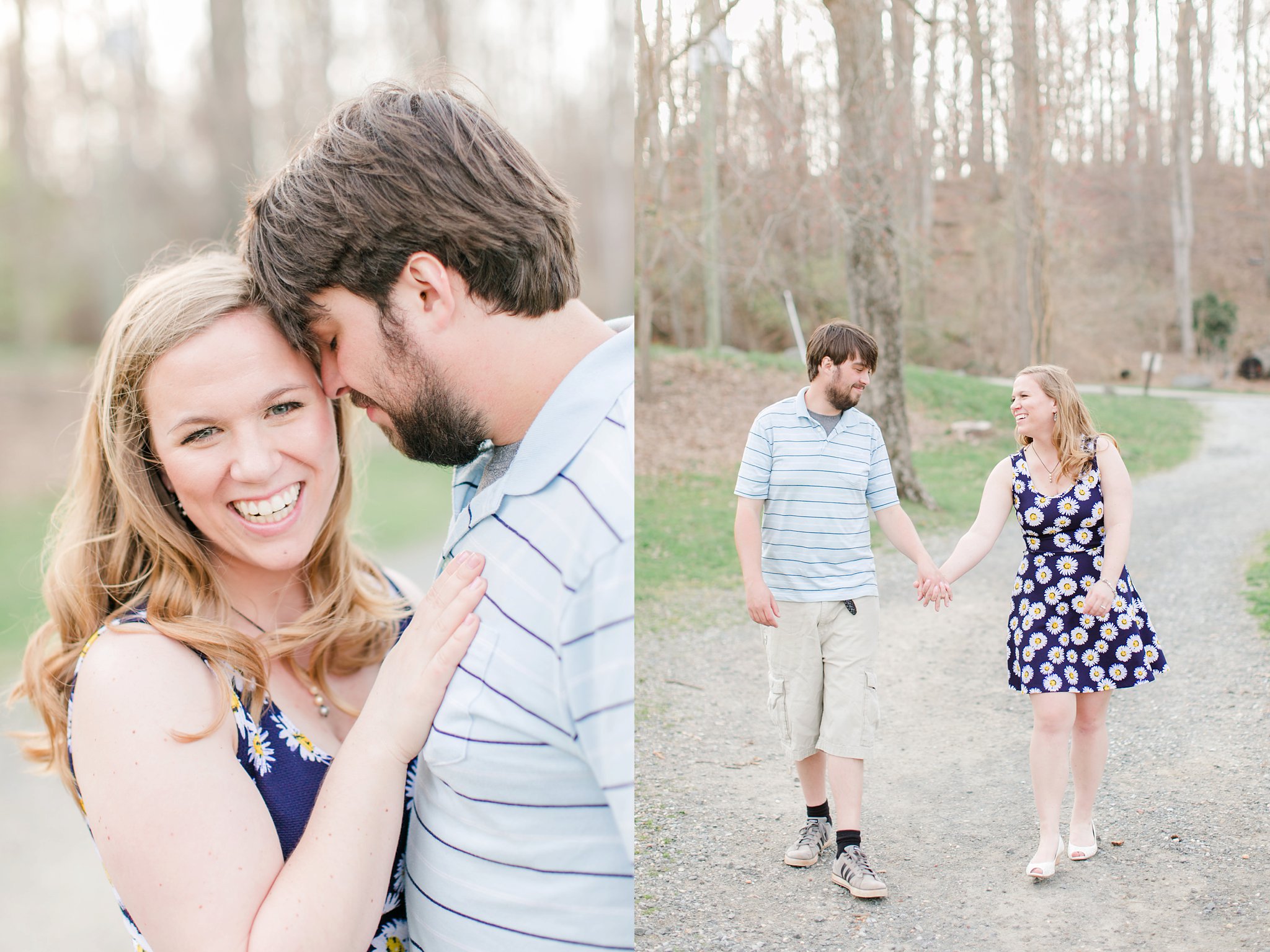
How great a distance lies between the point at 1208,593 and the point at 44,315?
9.35 metres

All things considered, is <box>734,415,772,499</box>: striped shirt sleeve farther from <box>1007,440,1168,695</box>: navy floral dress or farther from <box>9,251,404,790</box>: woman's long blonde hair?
<box>9,251,404,790</box>: woman's long blonde hair

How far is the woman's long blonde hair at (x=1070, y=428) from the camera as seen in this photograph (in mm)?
1461

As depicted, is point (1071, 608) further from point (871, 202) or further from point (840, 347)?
point (871, 202)

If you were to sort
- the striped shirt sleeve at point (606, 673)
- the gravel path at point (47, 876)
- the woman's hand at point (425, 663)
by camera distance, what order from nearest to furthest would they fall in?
1. the striped shirt sleeve at point (606, 673)
2. the woman's hand at point (425, 663)
3. the gravel path at point (47, 876)

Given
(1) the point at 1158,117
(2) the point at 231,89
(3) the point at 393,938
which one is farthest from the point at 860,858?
(2) the point at 231,89

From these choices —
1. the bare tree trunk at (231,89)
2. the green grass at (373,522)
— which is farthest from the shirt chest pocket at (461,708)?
the bare tree trunk at (231,89)

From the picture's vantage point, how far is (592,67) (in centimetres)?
674

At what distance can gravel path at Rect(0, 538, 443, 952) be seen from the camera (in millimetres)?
4098

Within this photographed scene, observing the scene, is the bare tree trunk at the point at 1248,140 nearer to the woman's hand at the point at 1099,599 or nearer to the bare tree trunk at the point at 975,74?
the bare tree trunk at the point at 975,74

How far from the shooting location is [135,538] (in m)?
1.59

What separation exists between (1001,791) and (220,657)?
4.04ft

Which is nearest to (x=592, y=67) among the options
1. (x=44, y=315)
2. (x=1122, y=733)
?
(x=44, y=315)

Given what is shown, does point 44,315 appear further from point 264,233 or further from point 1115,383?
point 1115,383

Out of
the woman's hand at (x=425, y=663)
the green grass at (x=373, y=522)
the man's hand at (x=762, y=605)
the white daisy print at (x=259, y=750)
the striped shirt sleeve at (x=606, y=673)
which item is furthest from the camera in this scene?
the green grass at (x=373, y=522)
